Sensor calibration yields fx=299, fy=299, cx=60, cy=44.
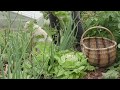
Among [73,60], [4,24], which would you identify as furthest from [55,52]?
[4,24]

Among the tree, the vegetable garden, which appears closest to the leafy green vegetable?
the vegetable garden

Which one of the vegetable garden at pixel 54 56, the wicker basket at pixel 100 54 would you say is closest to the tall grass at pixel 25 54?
the vegetable garden at pixel 54 56

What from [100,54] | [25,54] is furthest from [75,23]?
[25,54]

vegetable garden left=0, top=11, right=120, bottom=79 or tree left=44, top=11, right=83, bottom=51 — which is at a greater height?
tree left=44, top=11, right=83, bottom=51

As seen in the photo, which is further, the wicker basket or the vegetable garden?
the wicker basket

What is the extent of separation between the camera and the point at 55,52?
162cm

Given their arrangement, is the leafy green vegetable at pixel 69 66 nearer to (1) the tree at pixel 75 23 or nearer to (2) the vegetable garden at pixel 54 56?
(2) the vegetable garden at pixel 54 56

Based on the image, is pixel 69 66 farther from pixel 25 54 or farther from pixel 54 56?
pixel 25 54

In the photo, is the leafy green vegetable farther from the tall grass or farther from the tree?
the tree

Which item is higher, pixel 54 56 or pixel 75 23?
pixel 75 23

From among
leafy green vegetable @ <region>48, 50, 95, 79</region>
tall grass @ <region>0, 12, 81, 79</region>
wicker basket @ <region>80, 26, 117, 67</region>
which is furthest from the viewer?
wicker basket @ <region>80, 26, 117, 67</region>

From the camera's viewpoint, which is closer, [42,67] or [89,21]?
[42,67]
